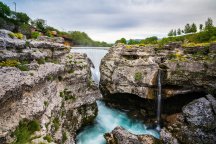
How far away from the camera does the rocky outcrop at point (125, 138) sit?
22000 mm

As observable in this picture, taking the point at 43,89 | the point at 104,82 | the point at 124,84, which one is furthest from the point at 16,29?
the point at 43,89

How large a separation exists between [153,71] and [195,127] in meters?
10.6

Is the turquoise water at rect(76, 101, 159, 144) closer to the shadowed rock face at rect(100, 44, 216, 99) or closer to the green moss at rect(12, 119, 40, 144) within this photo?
the shadowed rock face at rect(100, 44, 216, 99)

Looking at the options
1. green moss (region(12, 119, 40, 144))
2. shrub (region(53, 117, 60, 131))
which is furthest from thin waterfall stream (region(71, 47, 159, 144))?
green moss (region(12, 119, 40, 144))

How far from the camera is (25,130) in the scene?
39.2 ft

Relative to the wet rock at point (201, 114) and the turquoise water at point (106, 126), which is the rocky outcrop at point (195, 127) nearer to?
the wet rock at point (201, 114)

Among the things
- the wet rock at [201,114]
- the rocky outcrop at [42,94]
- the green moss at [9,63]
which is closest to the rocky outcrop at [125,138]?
A: the rocky outcrop at [42,94]

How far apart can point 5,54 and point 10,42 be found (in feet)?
8.81

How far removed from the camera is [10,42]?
20.3m

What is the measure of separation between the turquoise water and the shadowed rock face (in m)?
3.79

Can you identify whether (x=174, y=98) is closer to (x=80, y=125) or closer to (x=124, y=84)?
(x=124, y=84)

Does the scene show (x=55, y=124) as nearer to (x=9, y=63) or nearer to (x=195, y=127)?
(x=9, y=63)

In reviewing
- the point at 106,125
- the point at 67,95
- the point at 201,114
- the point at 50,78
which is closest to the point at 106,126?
the point at 106,125

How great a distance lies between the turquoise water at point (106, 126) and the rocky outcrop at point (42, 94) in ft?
4.98
